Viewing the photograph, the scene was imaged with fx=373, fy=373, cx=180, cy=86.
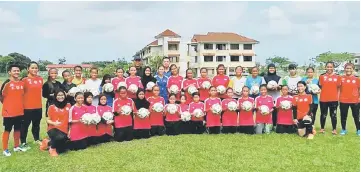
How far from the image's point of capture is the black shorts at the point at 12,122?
8.35 metres

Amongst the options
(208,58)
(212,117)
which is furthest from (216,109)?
(208,58)

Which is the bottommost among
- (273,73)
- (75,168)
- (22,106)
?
(75,168)

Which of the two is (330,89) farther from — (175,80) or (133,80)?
(133,80)

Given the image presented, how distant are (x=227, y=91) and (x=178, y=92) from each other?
1311 millimetres

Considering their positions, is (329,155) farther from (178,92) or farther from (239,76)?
(178,92)

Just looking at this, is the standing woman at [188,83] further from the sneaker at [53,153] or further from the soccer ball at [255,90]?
the sneaker at [53,153]

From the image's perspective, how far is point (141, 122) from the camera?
9578 mm

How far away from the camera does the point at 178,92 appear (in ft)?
33.0

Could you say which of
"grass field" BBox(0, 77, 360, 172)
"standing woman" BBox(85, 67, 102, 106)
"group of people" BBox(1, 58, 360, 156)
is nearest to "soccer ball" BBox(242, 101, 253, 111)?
"group of people" BBox(1, 58, 360, 156)

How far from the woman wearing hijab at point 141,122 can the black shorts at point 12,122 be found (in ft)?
8.91

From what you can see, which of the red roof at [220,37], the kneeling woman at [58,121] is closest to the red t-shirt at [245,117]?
the kneeling woman at [58,121]

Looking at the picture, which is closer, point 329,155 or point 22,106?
point 329,155

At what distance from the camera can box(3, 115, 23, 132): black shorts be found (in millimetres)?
8352

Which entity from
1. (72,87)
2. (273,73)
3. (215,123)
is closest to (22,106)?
(72,87)
